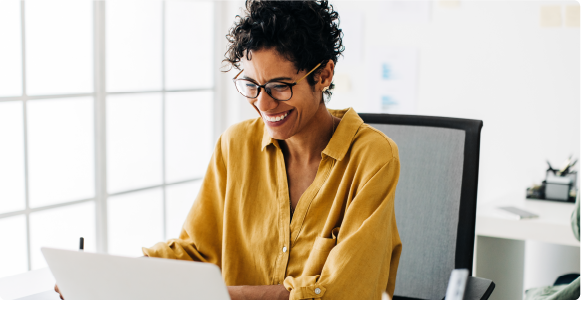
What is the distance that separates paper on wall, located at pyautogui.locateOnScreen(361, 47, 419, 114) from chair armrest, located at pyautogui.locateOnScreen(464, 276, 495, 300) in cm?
149

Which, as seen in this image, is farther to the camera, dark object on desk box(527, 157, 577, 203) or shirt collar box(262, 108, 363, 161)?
dark object on desk box(527, 157, 577, 203)

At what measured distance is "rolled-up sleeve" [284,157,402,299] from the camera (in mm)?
1048

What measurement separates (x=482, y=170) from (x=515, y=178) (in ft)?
0.48

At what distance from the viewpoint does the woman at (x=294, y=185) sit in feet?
3.59

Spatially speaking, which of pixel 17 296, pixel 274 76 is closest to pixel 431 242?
pixel 274 76

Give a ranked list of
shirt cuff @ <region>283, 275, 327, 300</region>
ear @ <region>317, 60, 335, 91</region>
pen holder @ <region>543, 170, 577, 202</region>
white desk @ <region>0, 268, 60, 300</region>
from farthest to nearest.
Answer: pen holder @ <region>543, 170, 577, 202</region> → white desk @ <region>0, 268, 60, 300</region> → ear @ <region>317, 60, 335, 91</region> → shirt cuff @ <region>283, 275, 327, 300</region>

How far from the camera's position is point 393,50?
2639 millimetres

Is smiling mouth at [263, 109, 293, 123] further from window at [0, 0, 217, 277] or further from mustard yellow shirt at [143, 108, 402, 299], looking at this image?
window at [0, 0, 217, 277]

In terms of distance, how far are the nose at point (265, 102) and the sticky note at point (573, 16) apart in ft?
5.61

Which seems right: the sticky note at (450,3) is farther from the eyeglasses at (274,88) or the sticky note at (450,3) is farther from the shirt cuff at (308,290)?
the shirt cuff at (308,290)

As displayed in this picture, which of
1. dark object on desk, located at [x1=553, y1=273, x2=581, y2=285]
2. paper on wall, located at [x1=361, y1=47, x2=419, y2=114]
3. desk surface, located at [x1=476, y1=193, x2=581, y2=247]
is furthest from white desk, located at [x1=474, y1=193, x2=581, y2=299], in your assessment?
paper on wall, located at [x1=361, y1=47, x2=419, y2=114]

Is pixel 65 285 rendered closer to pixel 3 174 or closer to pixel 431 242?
pixel 431 242

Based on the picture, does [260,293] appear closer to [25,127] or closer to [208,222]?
[208,222]

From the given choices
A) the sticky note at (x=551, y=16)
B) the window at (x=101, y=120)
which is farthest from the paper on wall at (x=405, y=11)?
the window at (x=101, y=120)
